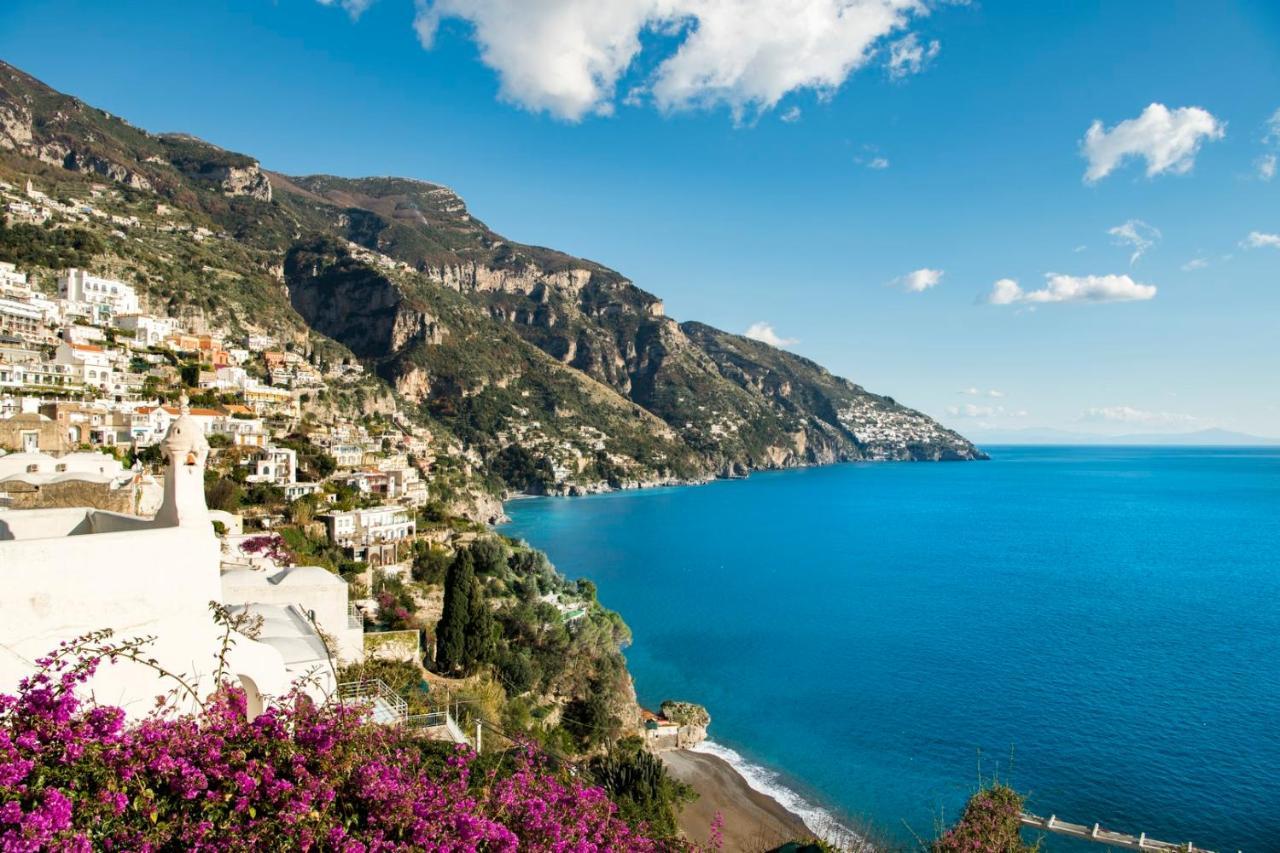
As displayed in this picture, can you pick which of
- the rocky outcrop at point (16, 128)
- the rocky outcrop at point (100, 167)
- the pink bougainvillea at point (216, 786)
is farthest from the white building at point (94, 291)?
the rocky outcrop at point (16, 128)

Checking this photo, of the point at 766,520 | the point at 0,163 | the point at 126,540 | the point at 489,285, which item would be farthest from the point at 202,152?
the point at 126,540

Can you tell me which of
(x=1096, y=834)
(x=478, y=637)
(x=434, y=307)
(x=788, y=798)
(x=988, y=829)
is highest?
(x=434, y=307)

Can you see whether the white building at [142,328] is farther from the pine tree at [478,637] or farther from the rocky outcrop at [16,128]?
the rocky outcrop at [16,128]

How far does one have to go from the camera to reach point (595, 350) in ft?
552

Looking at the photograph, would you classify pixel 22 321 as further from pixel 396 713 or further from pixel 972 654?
pixel 972 654

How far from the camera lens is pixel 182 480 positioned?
5906 millimetres

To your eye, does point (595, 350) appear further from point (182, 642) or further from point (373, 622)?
point (182, 642)

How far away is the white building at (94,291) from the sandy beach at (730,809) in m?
49.4

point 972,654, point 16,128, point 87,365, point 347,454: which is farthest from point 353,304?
point 972,654

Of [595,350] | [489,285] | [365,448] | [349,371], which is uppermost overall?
[489,285]

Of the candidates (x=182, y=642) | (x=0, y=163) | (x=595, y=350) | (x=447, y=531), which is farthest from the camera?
(x=595, y=350)

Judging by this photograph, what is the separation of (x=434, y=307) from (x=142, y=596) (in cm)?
12345

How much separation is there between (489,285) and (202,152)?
67.1m

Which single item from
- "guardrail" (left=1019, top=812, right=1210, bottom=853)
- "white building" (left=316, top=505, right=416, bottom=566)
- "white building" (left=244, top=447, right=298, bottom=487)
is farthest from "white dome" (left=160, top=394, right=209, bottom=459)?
"white building" (left=244, top=447, right=298, bottom=487)
